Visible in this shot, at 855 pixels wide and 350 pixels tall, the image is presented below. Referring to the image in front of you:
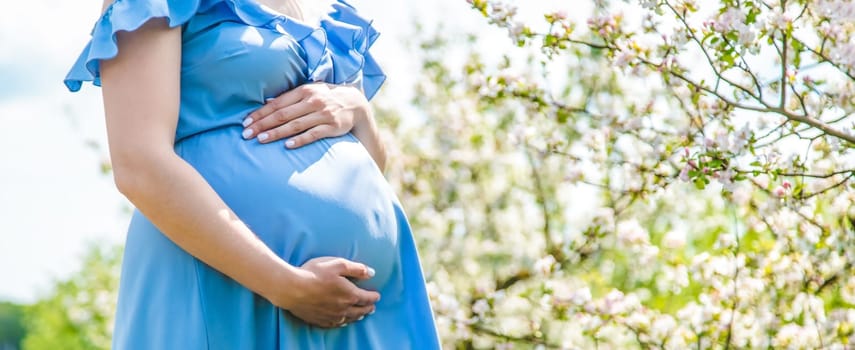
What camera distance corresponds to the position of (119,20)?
177 cm

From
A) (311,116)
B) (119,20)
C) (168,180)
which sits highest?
(311,116)

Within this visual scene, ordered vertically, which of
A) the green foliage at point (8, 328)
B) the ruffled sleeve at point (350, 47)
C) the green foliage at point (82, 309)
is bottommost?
the green foliage at point (8, 328)

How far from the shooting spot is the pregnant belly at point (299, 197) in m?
1.85

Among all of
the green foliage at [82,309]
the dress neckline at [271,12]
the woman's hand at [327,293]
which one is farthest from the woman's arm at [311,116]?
the green foliage at [82,309]

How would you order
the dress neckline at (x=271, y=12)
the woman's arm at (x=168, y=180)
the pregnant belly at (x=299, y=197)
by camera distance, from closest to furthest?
the woman's arm at (x=168, y=180) → the pregnant belly at (x=299, y=197) → the dress neckline at (x=271, y=12)

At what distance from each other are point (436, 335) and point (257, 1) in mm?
674

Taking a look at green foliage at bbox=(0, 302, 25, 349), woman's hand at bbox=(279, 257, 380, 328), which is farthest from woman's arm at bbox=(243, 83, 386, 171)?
green foliage at bbox=(0, 302, 25, 349)

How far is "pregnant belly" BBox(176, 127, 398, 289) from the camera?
1.85m

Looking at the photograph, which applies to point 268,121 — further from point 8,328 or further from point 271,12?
point 8,328

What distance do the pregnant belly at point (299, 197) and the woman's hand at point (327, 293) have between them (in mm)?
42

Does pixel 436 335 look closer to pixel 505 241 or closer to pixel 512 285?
pixel 512 285

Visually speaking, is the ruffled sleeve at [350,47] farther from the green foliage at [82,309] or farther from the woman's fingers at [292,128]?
the green foliage at [82,309]

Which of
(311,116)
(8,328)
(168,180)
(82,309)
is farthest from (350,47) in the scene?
(8,328)

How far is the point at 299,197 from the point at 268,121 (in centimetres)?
15
